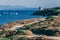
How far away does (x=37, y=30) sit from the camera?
45125mm

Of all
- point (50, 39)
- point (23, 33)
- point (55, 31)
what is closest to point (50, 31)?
point (55, 31)

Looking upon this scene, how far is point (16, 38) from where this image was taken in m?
29.8

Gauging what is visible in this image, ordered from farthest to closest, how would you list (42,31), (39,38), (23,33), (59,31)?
(42,31), (59,31), (23,33), (39,38)

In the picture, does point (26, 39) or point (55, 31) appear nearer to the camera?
point (26, 39)

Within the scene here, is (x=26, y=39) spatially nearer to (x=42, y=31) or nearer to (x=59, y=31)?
(x=59, y=31)

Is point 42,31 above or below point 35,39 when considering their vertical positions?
below

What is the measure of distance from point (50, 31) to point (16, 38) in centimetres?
1307

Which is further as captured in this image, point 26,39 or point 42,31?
point 42,31

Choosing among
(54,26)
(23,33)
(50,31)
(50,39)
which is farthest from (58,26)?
(50,39)

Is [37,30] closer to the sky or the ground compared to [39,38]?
closer to the ground

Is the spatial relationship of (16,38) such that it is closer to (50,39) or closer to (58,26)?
(50,39)

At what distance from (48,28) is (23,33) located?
11.1m

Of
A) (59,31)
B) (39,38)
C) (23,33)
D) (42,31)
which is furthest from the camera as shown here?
(42,31)

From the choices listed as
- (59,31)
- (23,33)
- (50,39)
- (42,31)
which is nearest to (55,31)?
(59,31)
